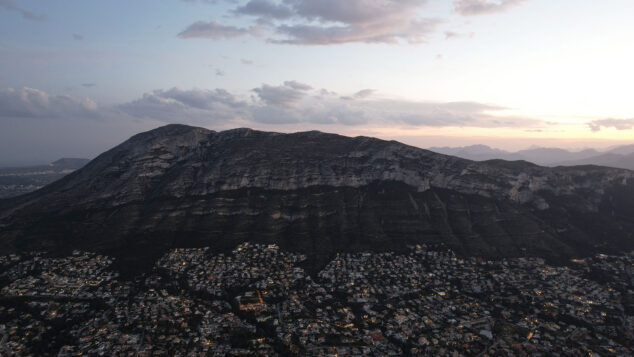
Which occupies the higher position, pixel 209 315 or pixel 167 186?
pixel 167 186

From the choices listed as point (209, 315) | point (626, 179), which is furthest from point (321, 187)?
point (626, 179)

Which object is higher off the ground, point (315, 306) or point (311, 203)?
point (311, 203)

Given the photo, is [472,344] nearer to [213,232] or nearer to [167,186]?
[213,232]

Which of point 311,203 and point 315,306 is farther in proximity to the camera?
point 311,203

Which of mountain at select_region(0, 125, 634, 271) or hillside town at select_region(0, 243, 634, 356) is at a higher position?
mountain at select_region(0, 125, 634, 271)

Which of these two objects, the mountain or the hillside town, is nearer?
the hillside town
